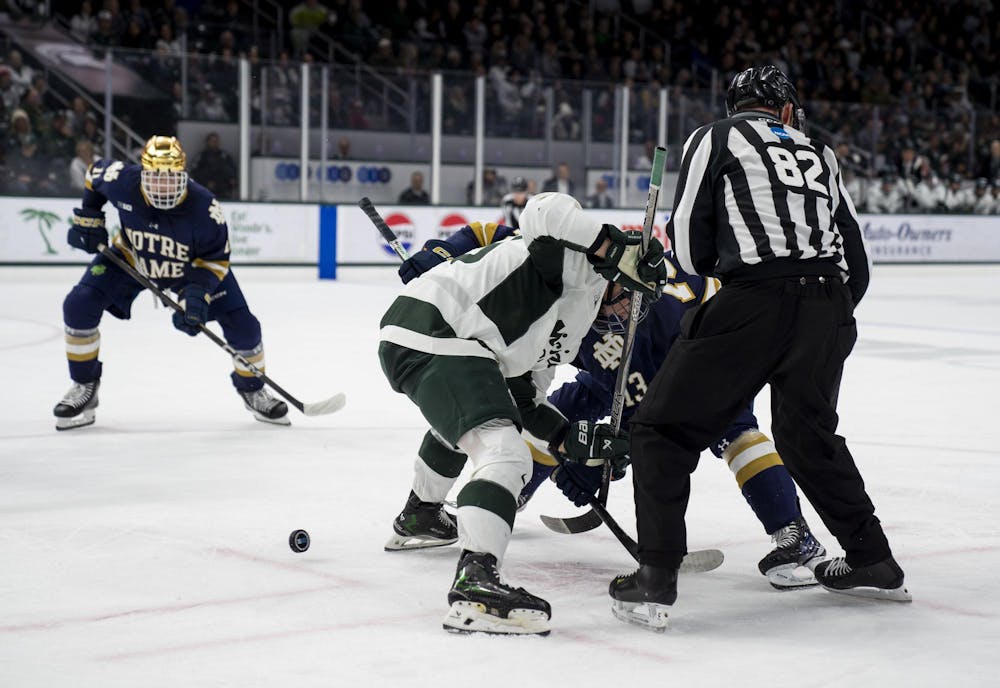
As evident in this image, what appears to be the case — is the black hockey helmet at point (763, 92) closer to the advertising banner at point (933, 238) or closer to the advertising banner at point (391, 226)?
the advertising banner at point (391, 226)

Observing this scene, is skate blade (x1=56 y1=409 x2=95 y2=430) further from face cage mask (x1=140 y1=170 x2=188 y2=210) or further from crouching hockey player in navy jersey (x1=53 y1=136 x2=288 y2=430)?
face cage mask (x1=140 y1=170 x2=188 y2=210)

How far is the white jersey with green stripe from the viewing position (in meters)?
2.76

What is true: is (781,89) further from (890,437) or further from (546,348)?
(890,437)

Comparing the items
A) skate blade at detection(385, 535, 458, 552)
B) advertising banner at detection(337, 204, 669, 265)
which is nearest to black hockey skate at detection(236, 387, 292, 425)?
skate blade at detection(385, 535, 458, 552)

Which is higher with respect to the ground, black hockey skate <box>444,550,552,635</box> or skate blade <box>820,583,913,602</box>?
black hockey skate <box>444,550,552,635</box>

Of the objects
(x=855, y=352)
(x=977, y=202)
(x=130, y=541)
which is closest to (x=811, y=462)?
(x=130, y=541)

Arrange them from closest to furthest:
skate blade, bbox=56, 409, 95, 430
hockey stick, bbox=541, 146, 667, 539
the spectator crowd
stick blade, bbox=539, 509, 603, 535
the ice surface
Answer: the ice surface → hockey stick, bbox=541, 146, 667, 539 → stick blade, bbox=539, 509, 603, 535 → skate blade, bbox=56, 409, 95, 430 → the spectator crowd

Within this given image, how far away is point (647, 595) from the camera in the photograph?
268 centimetres

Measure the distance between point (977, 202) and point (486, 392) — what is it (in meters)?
15.1

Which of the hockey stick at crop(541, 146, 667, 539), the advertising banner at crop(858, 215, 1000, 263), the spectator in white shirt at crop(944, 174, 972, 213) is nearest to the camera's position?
the hockey stick at crop(541, 146, 667, 539)

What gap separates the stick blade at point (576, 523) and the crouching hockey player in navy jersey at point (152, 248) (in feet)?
6.89

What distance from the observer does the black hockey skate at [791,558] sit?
3061 millimetres

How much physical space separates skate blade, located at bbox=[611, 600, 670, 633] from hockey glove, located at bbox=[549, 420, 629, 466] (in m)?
0.34

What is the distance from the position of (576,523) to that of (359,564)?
1.94 feet
